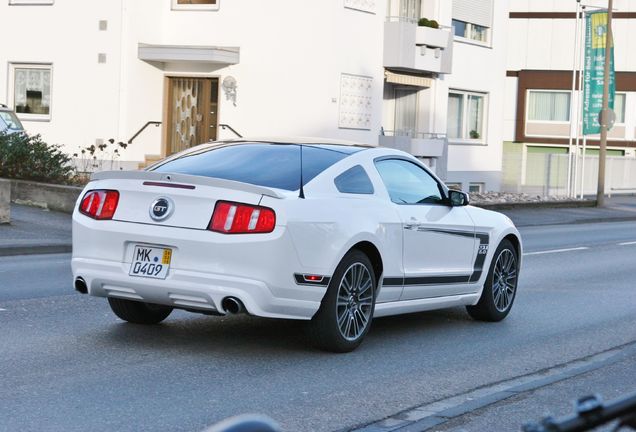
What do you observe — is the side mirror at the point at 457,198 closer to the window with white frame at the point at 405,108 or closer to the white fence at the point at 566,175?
the window with white frame at the point at 405,108

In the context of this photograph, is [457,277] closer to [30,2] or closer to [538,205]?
[30,2]

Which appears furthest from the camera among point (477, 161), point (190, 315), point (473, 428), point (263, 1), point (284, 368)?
point (477, 161)

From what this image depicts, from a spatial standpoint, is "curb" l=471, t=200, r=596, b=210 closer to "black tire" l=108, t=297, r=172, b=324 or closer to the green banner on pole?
the green banner on pole

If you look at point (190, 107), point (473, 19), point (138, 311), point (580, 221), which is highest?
point (473, 19)

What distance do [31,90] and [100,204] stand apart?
25.6 metres

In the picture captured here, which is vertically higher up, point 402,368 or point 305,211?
point 305,211

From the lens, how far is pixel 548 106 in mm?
66250

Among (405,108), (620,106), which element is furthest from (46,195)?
(620,106)

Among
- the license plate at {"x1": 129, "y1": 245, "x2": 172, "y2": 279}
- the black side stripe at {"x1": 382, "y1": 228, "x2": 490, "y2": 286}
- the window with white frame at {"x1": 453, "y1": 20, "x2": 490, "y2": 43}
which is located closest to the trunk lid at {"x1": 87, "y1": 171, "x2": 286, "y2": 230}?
the license plate at {"x1": 129, "y1": 245, "x2": 172, "y2": 279}

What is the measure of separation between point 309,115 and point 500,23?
1217cm

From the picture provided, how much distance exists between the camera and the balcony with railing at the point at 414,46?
3478 cm

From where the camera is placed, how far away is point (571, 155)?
144 feet

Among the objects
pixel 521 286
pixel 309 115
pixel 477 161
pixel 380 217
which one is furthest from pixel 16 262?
pixel 477 161

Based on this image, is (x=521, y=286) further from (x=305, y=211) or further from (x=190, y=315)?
(x=305, y=211)
